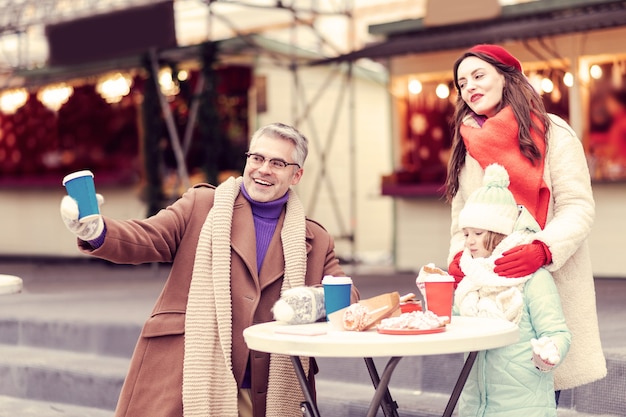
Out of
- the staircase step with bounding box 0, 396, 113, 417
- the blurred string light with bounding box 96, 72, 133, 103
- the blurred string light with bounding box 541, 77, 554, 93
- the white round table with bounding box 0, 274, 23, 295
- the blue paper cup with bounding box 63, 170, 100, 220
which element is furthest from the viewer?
the blurred string light with bounding box 96, 72, 133, 103

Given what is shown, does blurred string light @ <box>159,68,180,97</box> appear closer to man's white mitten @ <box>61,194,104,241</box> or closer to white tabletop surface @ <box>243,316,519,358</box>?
man's white mitten @ <box>61,194,104,241</box>

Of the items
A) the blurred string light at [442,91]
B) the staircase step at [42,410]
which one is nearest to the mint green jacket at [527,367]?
the staircase step at [42,410]

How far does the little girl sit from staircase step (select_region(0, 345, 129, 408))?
10.9 feet

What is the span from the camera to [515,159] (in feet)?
11.8

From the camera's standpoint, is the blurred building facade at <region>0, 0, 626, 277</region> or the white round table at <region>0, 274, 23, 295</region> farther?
the blurred building facade at <region>0, 0, 626, 277</region>

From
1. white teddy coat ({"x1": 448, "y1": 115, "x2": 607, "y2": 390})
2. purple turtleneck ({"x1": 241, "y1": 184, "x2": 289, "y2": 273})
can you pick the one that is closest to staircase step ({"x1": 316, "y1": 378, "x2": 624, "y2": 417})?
white teddy coat ({"x1": 448, "y1": 115, "x2": 607, "y2": 390})

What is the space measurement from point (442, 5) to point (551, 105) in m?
1.47

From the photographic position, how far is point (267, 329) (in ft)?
11.2

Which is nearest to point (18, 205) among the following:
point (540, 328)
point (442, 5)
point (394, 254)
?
point (394, 254)

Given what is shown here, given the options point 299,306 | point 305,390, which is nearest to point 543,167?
point 299,306

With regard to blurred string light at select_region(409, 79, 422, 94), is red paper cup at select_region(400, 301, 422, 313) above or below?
below

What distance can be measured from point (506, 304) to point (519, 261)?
0.49 feet

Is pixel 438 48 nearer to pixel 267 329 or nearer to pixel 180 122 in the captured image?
pixel 180 122

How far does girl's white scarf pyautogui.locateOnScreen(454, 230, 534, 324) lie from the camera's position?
133 inches
